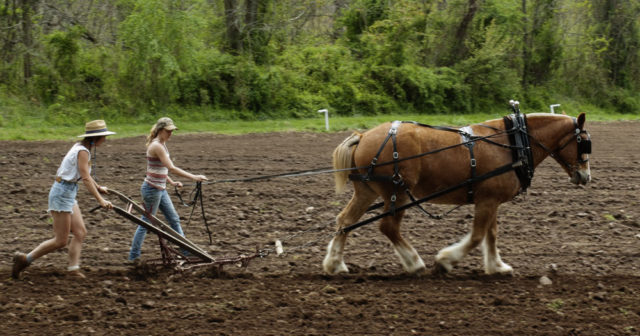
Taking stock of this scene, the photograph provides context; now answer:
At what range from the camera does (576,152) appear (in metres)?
7.34

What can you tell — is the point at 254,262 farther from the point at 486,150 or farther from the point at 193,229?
the point at 486,150

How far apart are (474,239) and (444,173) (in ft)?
2.63

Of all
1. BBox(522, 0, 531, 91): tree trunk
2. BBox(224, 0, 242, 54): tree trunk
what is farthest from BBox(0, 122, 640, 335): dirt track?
BBox(522, 0, 531, 91): tree trunk

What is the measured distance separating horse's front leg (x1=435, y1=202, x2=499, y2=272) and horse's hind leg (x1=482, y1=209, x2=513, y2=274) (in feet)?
0.60

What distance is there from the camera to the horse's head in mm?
7254

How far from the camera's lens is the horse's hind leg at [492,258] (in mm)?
7117

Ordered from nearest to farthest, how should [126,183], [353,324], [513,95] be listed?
[353,324]
[126,183]
[513,95]

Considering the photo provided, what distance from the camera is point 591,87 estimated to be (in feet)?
86.9

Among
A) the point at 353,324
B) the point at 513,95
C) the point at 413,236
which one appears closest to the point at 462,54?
the point at 513,95

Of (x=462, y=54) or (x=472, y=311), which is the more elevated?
(x=462, y=54)

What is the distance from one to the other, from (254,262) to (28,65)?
51.8 feet

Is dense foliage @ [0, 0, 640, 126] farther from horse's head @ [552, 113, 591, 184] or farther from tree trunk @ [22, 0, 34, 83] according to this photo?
horse's head @ [552, 113, 591, 184]

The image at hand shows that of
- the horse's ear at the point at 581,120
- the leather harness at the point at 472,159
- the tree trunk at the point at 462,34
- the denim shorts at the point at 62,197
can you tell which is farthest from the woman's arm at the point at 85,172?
the tree trunk at the point at 462,34

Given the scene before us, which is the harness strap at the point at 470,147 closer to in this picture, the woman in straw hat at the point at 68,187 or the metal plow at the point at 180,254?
the metal plow at the point at 180,254
